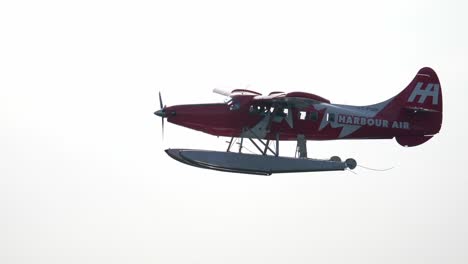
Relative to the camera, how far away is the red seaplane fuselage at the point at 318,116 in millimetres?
35000

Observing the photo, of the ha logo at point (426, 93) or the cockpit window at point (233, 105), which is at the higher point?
the ha logo at point (426, 93)

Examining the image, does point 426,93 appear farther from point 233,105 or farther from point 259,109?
point 233,105

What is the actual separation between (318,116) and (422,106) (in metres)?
4.60

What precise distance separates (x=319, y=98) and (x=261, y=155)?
3.48m

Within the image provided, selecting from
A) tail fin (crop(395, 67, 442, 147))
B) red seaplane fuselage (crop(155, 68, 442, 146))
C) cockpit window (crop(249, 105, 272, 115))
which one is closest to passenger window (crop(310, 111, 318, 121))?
red seaplane fuselage (crop(155, 68, 442, 146))

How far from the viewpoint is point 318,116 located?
119ft

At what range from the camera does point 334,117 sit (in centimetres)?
3650

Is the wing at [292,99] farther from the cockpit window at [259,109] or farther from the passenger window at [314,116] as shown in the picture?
the passenger window at [314,116]

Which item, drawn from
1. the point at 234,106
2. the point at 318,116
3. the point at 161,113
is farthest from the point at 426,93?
the point at 161,113

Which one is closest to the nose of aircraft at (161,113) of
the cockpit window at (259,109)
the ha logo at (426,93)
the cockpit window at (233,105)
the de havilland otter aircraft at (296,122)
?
the de havilland otter aircraft at (296,122)

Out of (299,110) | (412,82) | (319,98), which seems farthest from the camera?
(412,82)

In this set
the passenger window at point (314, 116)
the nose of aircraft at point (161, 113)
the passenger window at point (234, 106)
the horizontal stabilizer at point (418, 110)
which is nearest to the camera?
the nose of aircraft at point (161, 113)

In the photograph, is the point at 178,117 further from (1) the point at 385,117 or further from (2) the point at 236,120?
(1) the point at 385,117

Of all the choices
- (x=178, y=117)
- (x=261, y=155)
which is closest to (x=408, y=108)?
(x=261, y=155)
